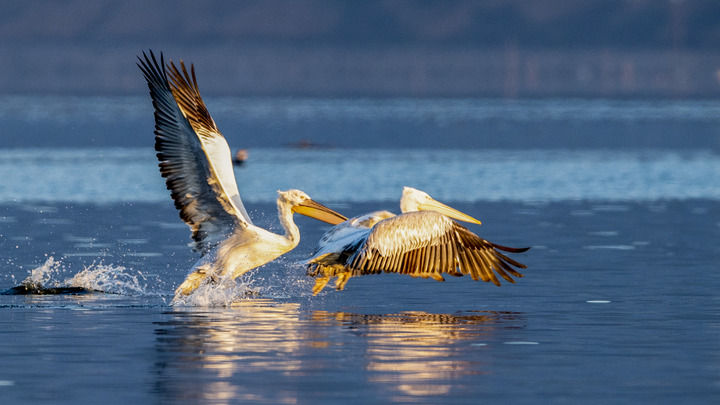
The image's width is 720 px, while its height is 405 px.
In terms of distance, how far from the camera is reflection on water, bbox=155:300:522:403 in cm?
920

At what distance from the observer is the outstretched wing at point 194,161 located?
1293cm

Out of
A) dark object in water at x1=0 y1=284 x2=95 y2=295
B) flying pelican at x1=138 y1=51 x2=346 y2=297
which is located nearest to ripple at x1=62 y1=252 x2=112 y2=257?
dark object in water at x1=0 y1=284 x2=95 y2=295

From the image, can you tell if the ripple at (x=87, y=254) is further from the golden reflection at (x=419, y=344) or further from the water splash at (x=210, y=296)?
the golden reflection at (x=419, y=344)

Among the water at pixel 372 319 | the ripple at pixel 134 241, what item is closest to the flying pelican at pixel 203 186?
the water at pixel 372 319

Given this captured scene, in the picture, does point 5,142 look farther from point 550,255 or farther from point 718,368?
point 718,368

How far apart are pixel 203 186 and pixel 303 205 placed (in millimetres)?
1070

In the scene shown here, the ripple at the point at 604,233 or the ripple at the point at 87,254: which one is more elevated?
the ripple at the point at 604,233

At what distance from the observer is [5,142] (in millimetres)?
54406

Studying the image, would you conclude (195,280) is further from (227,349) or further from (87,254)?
(87,254)

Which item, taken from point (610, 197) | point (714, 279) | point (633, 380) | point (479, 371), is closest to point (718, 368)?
point (633, 380)

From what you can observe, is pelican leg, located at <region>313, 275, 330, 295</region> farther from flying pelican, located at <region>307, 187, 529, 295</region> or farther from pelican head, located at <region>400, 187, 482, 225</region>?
pelican head, located at <region>400, 187, 482, 225</region>

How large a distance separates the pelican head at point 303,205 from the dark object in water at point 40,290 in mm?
1740

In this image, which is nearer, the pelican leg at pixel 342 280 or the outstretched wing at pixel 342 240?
the outstretched wing at pixel 342 240

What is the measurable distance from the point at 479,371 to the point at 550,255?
7191mm
